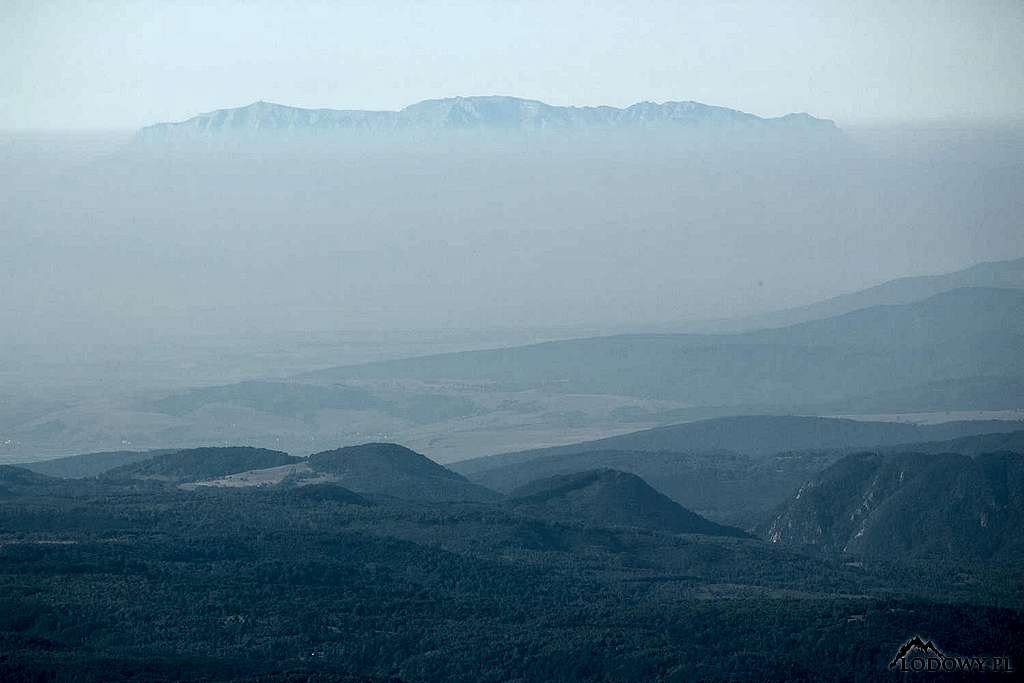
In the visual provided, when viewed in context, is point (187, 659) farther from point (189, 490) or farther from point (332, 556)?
point (189, 490)

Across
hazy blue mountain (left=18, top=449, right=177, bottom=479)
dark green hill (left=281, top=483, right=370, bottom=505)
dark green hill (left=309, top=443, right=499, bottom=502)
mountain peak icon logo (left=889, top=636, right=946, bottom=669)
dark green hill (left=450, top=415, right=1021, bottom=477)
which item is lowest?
dark green hill (left=450, top=415, right=1021, bottom=477)

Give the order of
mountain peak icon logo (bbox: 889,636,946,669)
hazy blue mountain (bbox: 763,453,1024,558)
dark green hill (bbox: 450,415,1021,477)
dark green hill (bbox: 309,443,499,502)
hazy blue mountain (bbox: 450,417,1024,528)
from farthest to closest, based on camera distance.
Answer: dark green hill (bbox: 450,415,1021,477), hazy blue mountain (bbox: 450,417,1024,528), dark green hill (bbox: 309,443,499,502), hazy blue mountain (bbox: 763,453,1024,558), mountain peak icon logo (bbox: 889,636,946,669)

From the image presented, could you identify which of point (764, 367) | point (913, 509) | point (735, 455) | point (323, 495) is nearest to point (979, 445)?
point (735, 455)

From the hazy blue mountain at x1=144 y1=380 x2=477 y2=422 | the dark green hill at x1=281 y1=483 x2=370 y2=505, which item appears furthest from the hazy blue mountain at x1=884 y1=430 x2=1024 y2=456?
the hazy blue mountain at x1=144 y1=380 x2=477 y2=422

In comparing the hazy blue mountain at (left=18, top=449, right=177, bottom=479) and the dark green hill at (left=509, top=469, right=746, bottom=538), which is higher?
the dark green hill at (left=509, top=469, right=746, bottom=538)

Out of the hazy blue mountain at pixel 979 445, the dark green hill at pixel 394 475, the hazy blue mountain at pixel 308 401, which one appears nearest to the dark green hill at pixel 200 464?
the dark green hill at pixel 394 475

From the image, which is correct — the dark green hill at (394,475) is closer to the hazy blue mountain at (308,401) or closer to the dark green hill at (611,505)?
the dark green hill at (611,505)

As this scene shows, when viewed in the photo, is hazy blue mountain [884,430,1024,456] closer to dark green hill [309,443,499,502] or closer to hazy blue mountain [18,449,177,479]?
dark green hill [309,443,499,502]
